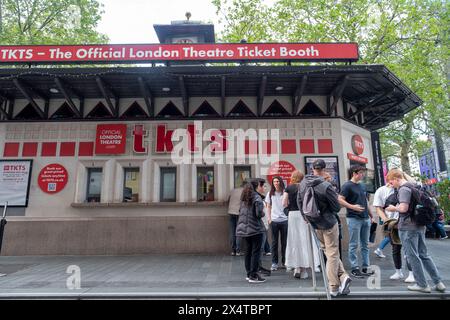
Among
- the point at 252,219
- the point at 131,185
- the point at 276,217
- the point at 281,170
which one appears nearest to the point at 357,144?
the point at 281,170

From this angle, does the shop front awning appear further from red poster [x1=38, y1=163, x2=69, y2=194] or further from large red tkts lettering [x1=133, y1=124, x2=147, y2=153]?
red poster [x1=38, y1=163, x2=69, y2=194]

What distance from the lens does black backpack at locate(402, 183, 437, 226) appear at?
439cm

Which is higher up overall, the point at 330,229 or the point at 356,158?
the point at 356,158

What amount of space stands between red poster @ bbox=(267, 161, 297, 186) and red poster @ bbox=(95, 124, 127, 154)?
198 inches

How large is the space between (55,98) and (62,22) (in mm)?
Answer: 12557

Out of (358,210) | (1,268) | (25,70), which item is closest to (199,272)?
(358,210)

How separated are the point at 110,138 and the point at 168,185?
100 inches

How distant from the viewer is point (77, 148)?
377 inches

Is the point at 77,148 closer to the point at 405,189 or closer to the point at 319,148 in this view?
the point at 319,148

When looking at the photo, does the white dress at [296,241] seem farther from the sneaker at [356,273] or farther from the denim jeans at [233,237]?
the denim jeans at [233,237]

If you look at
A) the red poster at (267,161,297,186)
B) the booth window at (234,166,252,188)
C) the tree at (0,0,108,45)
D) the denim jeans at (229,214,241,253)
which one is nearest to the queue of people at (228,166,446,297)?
the denim jeans at (229,214,241,253)

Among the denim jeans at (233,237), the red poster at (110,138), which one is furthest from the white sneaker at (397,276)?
the red poster at (110,138)

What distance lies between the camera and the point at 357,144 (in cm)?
1023

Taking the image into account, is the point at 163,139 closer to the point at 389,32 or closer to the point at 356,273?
the point at 356,273
